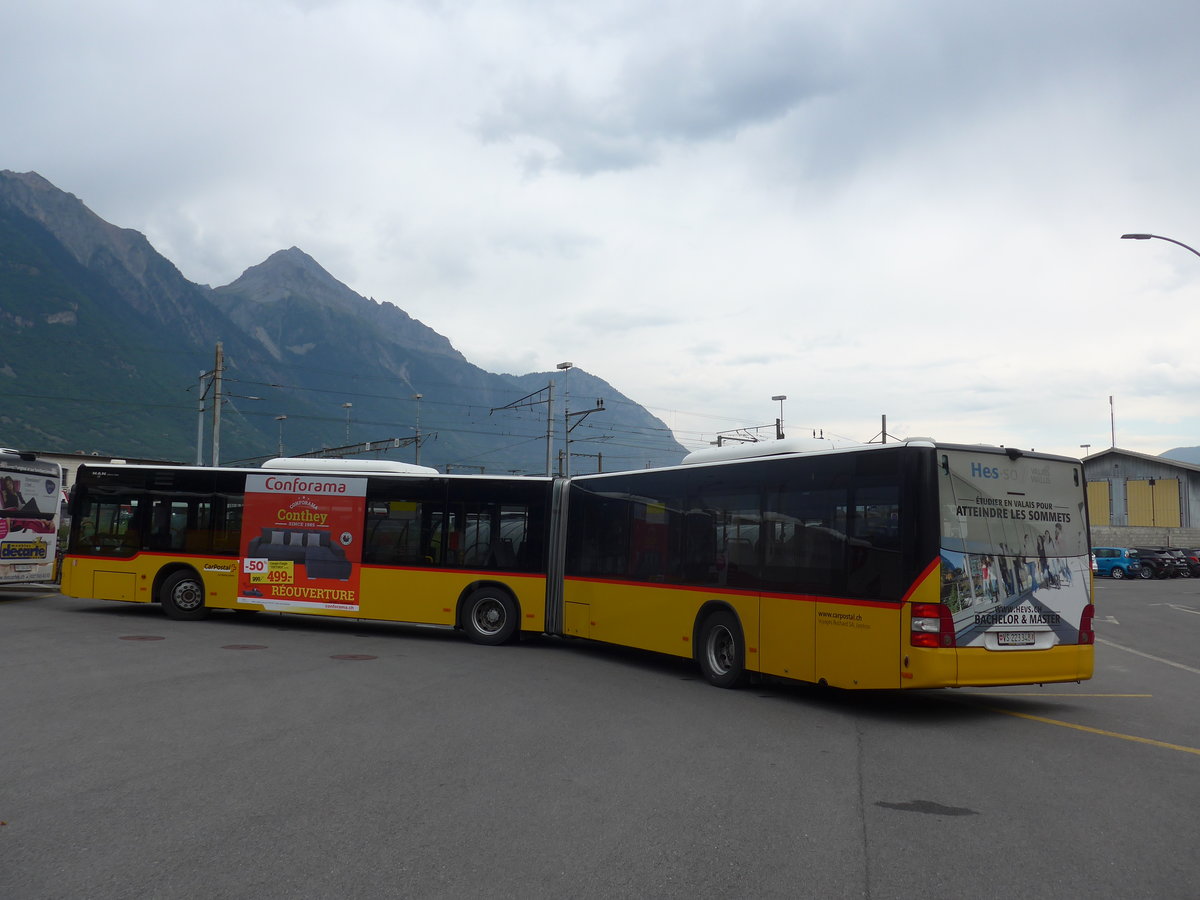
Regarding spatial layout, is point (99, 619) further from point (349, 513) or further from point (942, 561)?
point (942, 561)

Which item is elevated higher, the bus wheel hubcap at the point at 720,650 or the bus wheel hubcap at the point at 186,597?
the bus wheel hubcap at the point at 186,597

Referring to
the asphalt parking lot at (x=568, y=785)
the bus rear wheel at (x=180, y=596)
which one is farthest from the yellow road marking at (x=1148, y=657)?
the bus rear wheel at (x=180, y=596)

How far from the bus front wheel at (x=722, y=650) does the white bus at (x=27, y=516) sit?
16.4m

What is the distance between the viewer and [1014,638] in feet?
32.4

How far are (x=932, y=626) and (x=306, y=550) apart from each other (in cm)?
1169

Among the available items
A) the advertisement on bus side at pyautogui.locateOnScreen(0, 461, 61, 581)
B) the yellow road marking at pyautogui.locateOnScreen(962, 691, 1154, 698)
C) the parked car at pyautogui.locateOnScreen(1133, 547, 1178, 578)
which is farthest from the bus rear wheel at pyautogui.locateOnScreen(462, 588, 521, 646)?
the parked car at pyautogui.locateOnScreen(1133, 547, 1178, 578)

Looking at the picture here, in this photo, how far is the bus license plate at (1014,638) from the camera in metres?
9.80

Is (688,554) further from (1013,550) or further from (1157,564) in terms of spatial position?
(1157,564)

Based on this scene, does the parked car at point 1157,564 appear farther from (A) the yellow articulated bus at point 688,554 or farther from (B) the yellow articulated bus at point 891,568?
(B) the yellow articulated bus at point 891,568

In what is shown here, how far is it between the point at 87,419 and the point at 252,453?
2844 cm

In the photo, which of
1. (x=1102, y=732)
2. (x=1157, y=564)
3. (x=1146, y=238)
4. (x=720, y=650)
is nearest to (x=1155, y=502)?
(x=1157, y=564)

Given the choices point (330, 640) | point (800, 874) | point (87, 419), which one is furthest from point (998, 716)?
point (87, 419)

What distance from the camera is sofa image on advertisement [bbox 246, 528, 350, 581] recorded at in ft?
57.3

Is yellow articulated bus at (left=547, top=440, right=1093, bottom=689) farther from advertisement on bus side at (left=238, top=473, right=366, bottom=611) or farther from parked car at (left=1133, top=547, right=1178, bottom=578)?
parked car at (left=1133, top=547, right=1178, bottom=578)
